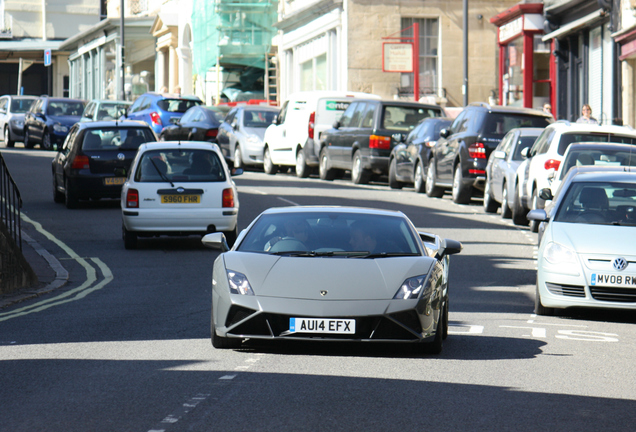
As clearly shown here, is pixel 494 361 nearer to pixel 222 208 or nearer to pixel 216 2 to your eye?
pixel 222 208

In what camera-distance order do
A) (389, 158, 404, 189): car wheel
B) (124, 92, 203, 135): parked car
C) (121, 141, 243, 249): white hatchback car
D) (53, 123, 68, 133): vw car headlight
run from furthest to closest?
(53, 123, 68, 133): vw car headlight, (124, 92, 203, 135): parked car, (389, 158, 404, 189): car wheel, (121, 141, 243, 249): white hatchback car

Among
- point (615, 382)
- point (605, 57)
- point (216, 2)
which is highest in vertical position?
point (216, 2)

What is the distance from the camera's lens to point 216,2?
54812 mm

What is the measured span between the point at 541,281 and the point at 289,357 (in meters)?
3.61

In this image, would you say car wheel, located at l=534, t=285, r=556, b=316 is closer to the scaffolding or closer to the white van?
the white van

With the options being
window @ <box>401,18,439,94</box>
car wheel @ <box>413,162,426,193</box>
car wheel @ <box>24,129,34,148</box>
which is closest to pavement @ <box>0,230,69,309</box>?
car wheel @ <box>413,162,426,193</box>

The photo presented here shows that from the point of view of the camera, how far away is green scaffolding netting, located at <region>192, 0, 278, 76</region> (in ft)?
180

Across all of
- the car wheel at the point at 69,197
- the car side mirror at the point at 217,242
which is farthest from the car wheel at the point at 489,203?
the car side mirror at the point at 217,242

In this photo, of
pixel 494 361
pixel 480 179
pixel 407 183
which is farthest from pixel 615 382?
pixel 407 183

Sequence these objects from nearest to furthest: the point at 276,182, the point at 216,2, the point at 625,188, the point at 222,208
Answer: the point at 625,188
the point at 222,208
the point at 276,182
the point at 216,2

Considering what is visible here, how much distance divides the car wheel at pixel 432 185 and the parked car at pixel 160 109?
11.8m

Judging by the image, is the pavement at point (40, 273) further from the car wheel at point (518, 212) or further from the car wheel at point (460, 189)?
the car wheel at point (460, 189)

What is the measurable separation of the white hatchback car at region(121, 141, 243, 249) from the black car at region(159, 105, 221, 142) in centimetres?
1572

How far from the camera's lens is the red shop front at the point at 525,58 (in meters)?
38.2
